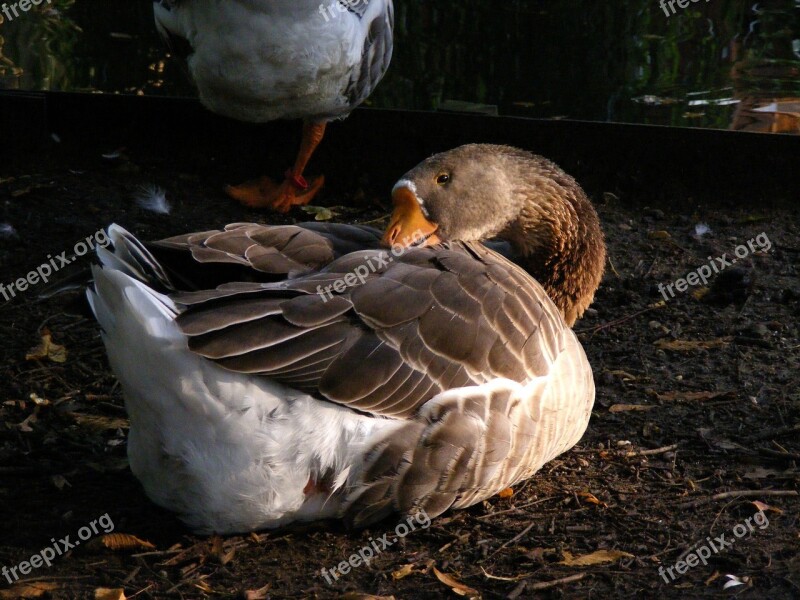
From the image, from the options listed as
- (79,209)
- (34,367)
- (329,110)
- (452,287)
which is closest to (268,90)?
(329,110)

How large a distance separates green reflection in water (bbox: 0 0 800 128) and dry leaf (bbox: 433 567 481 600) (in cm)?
383

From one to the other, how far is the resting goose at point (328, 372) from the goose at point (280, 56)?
1.75 metres

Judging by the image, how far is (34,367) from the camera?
3.65 meters

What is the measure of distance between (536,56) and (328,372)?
543cm

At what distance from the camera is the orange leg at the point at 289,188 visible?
5.15 m

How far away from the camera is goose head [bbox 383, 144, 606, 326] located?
3.14 metres

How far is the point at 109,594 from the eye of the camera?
95.5 inches

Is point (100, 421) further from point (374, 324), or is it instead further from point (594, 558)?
point (594, 558)

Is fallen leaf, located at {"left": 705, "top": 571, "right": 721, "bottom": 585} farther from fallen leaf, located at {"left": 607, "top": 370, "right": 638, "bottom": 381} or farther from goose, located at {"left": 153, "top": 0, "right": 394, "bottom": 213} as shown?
goose, located at {"left": 153, "top": 0, "right": 394, "bottom": 213}

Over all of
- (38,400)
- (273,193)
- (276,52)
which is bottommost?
(38,400)

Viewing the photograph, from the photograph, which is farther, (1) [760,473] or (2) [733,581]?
(1) [760,473]

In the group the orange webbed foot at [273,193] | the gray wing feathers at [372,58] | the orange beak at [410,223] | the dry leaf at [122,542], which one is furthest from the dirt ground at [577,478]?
the gray wing feathers at [372,58]

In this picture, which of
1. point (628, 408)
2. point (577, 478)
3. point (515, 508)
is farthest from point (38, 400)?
point (628, 408)

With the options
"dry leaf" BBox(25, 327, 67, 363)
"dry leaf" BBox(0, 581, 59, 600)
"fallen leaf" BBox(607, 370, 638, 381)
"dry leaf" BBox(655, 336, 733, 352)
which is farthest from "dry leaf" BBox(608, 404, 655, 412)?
"dry leaf" BBox(25, 327, 67, 363)
